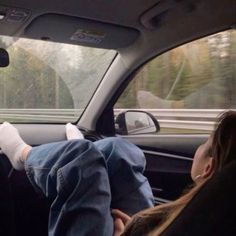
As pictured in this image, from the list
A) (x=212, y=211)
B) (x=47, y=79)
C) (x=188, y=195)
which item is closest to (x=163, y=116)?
(x=47, y=79)

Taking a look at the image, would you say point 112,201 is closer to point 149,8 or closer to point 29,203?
point 29,203

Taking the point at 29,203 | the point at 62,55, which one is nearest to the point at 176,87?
the point at 62,55

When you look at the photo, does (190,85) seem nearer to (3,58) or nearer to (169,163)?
(169,163)

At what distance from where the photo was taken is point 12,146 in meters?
2.25

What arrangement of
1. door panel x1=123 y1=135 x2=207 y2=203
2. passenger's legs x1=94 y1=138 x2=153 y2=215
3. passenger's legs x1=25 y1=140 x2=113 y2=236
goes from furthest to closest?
door panel x1=123 y1=135 x2=207 y2=203
passenger's legs x1=94 y1=138 x2=153 y2=215
passenger's legs x1=25 y1=140 x2=113 y2=236

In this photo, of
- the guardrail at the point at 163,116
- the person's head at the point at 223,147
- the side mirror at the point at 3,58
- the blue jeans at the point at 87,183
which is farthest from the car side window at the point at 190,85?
the person's head at the point at 223,147

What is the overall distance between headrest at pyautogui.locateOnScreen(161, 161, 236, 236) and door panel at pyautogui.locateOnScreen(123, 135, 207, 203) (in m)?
1.81

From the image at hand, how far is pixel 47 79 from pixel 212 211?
2.10 metres

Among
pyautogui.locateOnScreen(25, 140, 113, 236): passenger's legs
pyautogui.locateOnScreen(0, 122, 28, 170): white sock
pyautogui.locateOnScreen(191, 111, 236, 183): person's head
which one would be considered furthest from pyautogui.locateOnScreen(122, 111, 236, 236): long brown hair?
pyautogui.locateOnScreen(0, 122, 28, 170): white sock

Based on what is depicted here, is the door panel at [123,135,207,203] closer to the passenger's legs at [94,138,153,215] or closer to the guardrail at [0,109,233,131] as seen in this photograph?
the guardrail at [0,109,233,131]

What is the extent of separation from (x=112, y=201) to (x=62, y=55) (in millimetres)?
1092

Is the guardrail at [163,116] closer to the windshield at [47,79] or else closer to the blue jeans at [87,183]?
the windshield at [47,79]

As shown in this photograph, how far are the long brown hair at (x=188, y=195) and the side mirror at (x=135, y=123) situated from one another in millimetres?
1653

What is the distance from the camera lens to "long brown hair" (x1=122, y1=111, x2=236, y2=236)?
102cm
